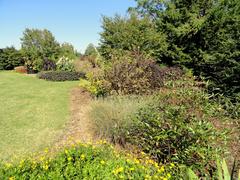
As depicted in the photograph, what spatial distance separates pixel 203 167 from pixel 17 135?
4513 millimetres

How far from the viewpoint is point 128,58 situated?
29.9 ft

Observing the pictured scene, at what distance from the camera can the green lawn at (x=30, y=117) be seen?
16.7 ft

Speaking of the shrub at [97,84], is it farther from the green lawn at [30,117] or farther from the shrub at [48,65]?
the shrub at [48,65]

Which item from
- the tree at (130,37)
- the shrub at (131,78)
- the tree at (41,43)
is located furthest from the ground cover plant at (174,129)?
the tree at (41,43)

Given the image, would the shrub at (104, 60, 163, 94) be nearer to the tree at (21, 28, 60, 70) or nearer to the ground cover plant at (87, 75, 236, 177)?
the ground cover plant at (87, 75, 236, 177)

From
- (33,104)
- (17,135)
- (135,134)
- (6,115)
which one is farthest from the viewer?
(33,104)

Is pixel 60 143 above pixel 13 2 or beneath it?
beneath

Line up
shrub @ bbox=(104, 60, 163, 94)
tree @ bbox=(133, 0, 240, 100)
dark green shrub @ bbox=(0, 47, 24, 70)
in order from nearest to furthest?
shrub @ bbox=(104, 60, 163, 94) < tree @ bbox=(133, 0, 240, 100) < dark green shrub @ bbox=(0, 47, 24, 70)

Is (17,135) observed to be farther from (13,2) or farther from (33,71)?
(33,71)

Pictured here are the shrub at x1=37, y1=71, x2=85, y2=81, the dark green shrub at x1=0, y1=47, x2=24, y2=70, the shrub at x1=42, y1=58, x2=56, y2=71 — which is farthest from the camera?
the dark green shrub at x1=0, y1=47, x2=24, y2=70

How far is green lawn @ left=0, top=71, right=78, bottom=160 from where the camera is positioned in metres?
5.08

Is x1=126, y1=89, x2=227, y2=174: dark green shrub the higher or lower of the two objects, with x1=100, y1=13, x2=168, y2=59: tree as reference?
lower

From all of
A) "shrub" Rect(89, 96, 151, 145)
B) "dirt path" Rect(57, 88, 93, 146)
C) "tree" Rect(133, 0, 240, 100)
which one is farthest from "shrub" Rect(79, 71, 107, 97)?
"tree" Rect(133, 0, 240, 100)

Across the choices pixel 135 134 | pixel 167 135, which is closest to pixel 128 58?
pixel 135 134
